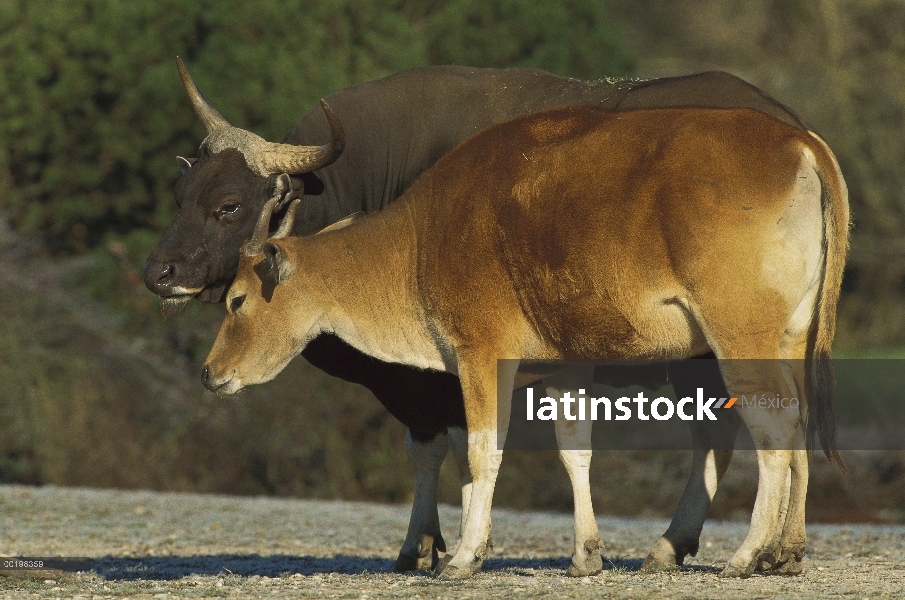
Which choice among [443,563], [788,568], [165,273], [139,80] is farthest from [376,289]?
[139,80]

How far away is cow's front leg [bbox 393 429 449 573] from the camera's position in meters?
9.10

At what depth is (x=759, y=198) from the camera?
7098mm

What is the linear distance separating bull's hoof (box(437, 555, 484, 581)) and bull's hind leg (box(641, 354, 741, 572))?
137 centimetres

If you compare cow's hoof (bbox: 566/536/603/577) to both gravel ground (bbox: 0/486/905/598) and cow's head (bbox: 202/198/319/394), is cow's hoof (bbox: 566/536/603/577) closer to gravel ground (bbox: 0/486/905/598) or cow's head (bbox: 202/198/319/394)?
gravel ground (bbox: 0/486/905/598)

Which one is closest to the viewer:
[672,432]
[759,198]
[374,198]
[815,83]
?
[759,198]

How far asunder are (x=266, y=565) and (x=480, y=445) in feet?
9.38

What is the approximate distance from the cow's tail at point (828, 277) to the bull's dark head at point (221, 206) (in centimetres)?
313

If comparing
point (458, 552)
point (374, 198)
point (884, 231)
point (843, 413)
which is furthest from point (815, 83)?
point (458, 552)

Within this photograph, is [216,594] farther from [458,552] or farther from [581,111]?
[581,111]

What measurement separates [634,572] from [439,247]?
233cm

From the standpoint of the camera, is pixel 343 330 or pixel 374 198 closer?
pixel 343 330

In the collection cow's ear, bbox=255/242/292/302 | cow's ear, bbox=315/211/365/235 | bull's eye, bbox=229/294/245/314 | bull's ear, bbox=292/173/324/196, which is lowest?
bull's eye, bbox=229/294/245/314

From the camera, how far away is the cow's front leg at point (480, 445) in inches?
293

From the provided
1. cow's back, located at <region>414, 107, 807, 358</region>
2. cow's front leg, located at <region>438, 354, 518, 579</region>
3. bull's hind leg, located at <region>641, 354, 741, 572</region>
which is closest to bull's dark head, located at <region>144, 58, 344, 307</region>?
cow's back, located at <region>414, 107, 807, 358</region>
